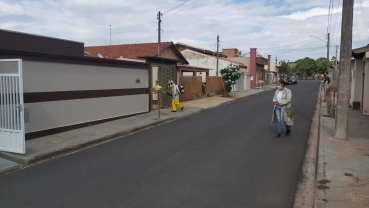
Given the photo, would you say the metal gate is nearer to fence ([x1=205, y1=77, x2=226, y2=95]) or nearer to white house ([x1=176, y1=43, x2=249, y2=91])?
fence ([x1=205, y1=77, x2=226, y2=95])

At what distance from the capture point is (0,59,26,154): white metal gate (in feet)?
24.3

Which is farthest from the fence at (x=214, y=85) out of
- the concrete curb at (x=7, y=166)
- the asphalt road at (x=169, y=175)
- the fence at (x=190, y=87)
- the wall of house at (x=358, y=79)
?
the concrete curb at (x=7, y=166)

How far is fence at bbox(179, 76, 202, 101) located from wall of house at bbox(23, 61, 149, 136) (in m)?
7.82

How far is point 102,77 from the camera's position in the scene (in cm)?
1266

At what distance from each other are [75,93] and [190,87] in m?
13.1

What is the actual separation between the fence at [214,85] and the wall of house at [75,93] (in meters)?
13.4

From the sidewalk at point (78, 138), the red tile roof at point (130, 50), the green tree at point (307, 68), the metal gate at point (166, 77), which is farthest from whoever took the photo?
the green tree at point (307, 68)

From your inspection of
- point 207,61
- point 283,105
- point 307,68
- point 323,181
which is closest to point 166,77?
point 283,105

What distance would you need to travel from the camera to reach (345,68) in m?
9.12

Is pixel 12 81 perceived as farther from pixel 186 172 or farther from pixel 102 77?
pixel 102 77

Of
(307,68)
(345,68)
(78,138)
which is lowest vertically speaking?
(78,138)

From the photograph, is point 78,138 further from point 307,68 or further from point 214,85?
point 307,68

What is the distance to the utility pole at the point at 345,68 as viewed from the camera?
9102 mm

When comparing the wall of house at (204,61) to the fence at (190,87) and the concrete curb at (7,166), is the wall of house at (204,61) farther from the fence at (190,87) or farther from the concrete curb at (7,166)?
the concrete curb at (7,166)
